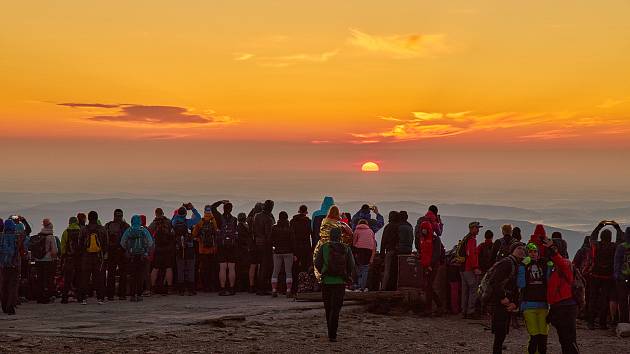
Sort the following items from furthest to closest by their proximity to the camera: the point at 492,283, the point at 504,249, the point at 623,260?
the point at 504,249, the point at 623,260, the point at 492,283

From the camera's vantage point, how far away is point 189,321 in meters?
16.3

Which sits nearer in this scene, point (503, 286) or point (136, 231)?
point (503, 286)

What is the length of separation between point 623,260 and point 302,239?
7558mm

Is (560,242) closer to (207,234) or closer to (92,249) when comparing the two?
(207,234)

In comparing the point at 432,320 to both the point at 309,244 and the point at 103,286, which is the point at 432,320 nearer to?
the point at 309,244

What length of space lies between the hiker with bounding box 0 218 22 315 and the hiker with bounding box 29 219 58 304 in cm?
200

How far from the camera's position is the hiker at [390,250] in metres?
20.3

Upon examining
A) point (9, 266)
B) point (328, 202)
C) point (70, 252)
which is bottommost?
point (9, 266)

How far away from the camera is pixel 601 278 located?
18.5m

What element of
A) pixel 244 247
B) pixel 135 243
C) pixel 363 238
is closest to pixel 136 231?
pixel 135 243

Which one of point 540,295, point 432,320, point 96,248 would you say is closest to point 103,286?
point 96,248

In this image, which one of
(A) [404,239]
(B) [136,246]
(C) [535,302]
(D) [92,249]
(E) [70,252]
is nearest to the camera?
(C) [535,302]

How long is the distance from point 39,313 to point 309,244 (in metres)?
6.71

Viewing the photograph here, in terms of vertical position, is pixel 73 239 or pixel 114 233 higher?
pixel 114 233
